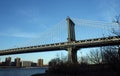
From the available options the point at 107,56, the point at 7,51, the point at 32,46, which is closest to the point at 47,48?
the point at 32,46

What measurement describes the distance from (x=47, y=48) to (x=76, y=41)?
7.05 metres

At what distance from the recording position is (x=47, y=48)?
52.0 meters

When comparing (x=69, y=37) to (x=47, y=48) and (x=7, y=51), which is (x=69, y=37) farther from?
(x=7, y=51)

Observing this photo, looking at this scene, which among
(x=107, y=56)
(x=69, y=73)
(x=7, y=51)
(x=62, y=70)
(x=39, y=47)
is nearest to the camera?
(x=107, y=56)

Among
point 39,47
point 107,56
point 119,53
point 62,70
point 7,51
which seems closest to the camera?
point 119,53

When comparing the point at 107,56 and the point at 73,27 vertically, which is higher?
the point at 73,27

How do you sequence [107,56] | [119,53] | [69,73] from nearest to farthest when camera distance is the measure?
[119,53] < [107,56] < [69,73]

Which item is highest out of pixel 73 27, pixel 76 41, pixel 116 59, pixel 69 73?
pixel 73 27

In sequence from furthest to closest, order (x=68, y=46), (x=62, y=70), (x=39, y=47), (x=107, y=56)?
1. (x=39, y=47)
2. (x=68, y=46)
3. (x=62, y=70)
4. (x=107, y=56)

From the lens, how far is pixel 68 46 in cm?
4956

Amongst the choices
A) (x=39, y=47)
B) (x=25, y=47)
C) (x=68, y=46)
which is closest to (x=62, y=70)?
(x=68, y=46)

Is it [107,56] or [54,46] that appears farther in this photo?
[54,46]

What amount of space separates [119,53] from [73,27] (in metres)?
46.9

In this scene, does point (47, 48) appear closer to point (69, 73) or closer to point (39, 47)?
point (39, 47)
